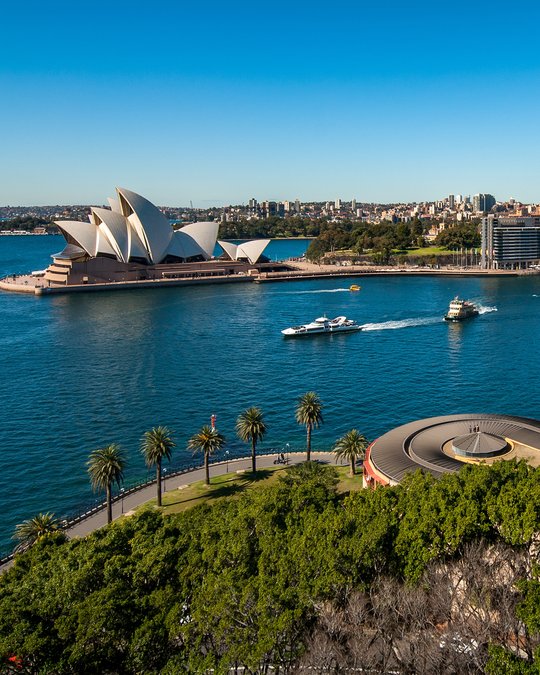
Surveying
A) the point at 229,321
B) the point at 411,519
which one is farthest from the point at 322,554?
the point at 229,321

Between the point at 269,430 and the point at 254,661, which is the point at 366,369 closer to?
the point at 269,430

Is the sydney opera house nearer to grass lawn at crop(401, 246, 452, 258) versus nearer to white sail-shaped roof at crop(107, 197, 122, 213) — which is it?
white sail-shaped roof at crop(107, 197, 122, 213)

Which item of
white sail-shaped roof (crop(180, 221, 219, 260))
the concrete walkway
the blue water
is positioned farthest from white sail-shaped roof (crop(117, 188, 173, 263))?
the concrete walkway

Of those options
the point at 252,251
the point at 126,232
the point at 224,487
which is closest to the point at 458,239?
the point at 252,251

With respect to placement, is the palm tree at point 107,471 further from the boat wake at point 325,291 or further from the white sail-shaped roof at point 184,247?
the white sail-shaped roof at point 184,247

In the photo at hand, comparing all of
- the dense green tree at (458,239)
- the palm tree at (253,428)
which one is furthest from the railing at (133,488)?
the dense green tree at (458,239)

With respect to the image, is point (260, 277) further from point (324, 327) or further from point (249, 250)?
point (324, 327)
